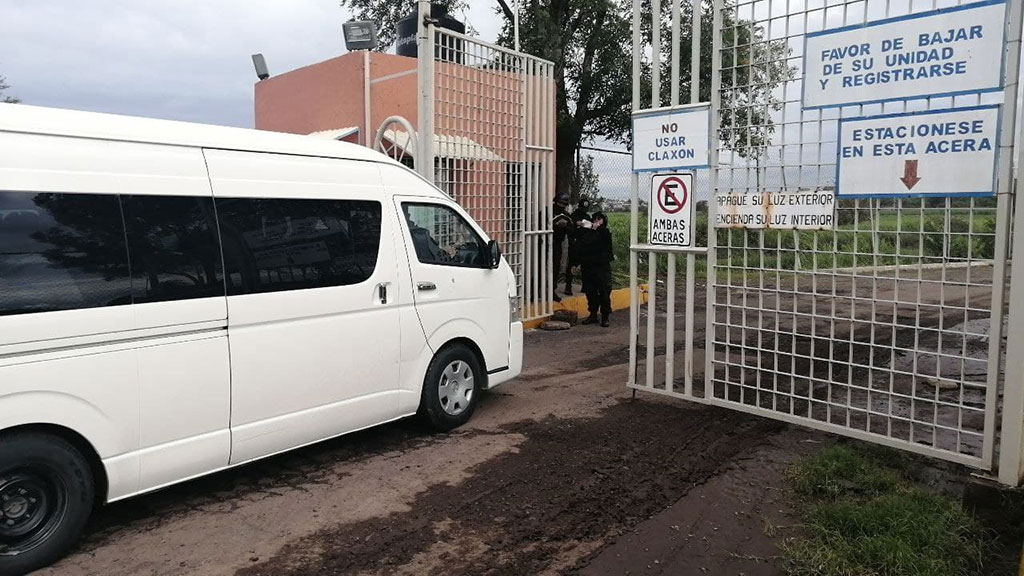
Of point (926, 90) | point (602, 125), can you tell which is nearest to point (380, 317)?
point (926, 90)

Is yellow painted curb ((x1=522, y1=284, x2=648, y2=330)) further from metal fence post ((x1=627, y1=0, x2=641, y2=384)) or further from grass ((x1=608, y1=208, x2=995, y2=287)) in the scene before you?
grass ((x1=608, y1=208, x2=995, y2=287))

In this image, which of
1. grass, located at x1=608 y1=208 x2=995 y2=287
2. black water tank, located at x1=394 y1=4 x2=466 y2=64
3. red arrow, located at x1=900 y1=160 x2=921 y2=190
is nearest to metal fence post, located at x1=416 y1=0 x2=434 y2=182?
black water tank, located at x1=394 y1=4 x2=466 y2=64

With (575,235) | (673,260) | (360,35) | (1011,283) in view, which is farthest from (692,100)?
(360,35)

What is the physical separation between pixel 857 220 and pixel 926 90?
885 mm

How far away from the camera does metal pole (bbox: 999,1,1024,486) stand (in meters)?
4.20

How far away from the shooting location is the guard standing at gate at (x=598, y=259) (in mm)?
10969

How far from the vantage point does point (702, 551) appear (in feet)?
13.1

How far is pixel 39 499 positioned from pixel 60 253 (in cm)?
121

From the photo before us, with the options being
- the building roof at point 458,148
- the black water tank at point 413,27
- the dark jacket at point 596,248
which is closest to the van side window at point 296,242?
the building roof at point 458,148

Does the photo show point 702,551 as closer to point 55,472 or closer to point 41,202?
point 55,472

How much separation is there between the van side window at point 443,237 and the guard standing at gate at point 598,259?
16.1 ft

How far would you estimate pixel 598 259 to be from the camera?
35.9ft

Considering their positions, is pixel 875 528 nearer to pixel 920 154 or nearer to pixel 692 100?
pixel 920 154

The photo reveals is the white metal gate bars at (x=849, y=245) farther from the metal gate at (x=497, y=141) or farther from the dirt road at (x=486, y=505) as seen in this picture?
the metal gate at (x=497, y=141)
